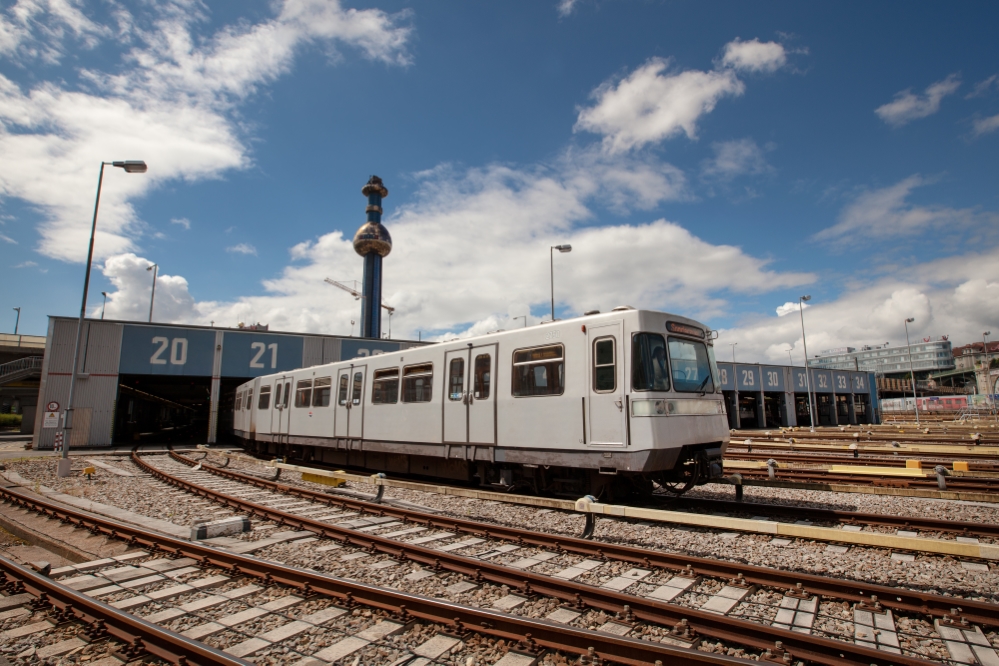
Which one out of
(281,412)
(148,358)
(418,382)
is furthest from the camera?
(148,358)

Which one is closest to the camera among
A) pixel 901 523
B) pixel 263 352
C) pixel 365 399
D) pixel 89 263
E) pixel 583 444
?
pixel 901 523

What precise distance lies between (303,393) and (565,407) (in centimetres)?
1124

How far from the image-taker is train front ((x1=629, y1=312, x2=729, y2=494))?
7844mm

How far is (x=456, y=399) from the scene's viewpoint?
10992mm

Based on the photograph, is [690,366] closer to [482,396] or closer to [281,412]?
[482,396]

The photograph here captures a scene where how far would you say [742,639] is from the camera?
3922 mm

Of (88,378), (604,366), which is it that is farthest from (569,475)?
(88,378)

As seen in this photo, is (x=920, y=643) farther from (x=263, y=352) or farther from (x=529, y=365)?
(x=263, y=352)

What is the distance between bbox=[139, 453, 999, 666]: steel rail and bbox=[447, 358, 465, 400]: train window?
338 centimetres

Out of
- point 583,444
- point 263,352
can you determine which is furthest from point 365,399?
point 263,352

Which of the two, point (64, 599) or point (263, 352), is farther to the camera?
point (263, 352)

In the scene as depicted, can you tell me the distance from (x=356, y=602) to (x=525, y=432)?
5024mm

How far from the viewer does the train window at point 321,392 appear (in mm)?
15578

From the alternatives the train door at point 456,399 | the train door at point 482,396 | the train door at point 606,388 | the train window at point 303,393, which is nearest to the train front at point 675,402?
the train door at point 606,388
